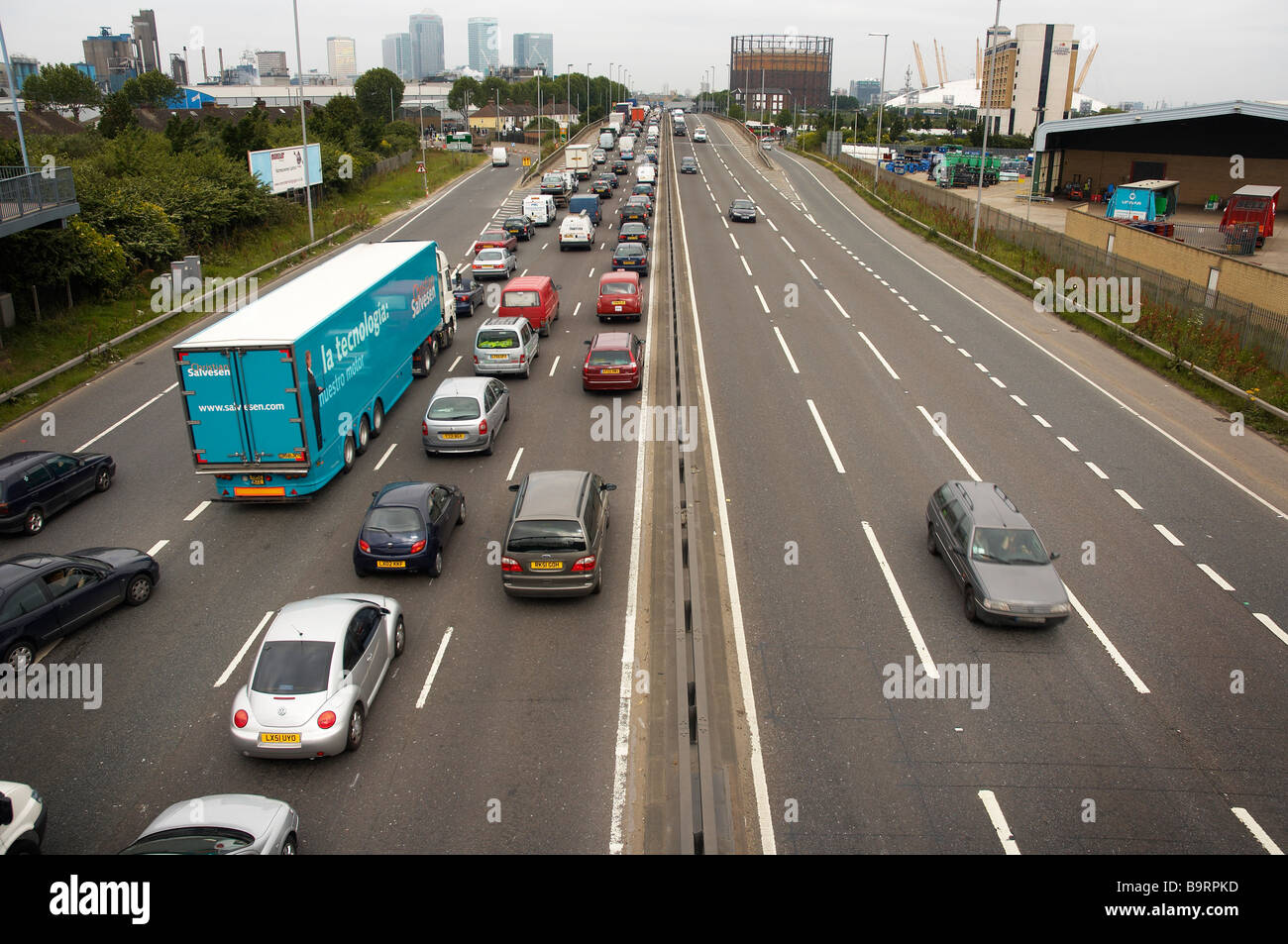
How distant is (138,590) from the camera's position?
14.6 metres

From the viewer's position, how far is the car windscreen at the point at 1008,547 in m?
14.1

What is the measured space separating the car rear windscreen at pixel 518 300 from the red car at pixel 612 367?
510 centimetres

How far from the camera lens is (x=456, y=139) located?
101312 mm

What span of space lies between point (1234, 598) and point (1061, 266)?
2685 centimetres

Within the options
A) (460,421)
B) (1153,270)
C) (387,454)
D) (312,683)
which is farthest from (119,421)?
(1153,270)

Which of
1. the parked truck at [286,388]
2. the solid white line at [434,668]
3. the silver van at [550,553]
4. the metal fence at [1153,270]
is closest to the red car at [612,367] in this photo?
the parked truck at [286,388]

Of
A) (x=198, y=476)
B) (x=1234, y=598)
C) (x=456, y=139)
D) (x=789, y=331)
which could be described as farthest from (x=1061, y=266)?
(x=456, y=139)

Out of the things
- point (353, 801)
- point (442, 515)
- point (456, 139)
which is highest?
point (456, 139)

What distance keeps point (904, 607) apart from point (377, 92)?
132407 millimetres

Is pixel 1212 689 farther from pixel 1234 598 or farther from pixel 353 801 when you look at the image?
pixel 353 801

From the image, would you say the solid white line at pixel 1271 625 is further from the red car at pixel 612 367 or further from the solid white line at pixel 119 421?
the solid white line at pixel 119 421

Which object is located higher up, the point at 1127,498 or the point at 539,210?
the point at 539,210

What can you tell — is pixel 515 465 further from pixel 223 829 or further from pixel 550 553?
pixel 223 829

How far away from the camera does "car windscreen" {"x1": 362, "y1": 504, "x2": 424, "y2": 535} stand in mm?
15070
